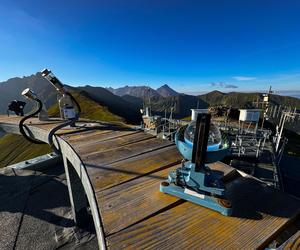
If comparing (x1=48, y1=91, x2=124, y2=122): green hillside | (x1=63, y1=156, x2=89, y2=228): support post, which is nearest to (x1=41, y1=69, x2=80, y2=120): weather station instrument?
(x1=63, y1=156, x2=89, y2=228): support post

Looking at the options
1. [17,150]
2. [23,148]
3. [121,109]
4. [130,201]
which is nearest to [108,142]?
[130,201]

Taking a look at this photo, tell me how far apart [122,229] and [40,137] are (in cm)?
523

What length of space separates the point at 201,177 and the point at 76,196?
5154 mm

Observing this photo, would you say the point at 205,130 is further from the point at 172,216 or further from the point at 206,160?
the point at 172,216

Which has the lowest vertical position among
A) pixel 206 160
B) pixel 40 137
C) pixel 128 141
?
pixel 40 137

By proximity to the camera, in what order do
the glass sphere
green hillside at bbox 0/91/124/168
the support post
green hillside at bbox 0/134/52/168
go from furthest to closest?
1. green hillside at bbox 0/91/124/168
2. green hillside at bbox 0/134/52/168
3. the support post
4. the glass sphere

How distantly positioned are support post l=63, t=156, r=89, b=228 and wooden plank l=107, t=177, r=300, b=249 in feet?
12.6

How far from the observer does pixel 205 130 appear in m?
1.86

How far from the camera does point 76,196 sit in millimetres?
5715

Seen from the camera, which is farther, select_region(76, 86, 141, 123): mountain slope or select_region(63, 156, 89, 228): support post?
select_region(76, 86, 141, 123): mountain slope

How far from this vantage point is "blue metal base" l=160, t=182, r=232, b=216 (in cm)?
183

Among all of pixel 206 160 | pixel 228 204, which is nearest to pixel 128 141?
pixel 206 160

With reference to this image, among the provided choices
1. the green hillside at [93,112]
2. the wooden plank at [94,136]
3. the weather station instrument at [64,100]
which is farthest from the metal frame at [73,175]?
the green hillside at [93,112]

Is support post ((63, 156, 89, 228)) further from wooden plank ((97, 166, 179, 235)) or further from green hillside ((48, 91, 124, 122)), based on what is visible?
green hillside ((48, 91, 124, 122))
